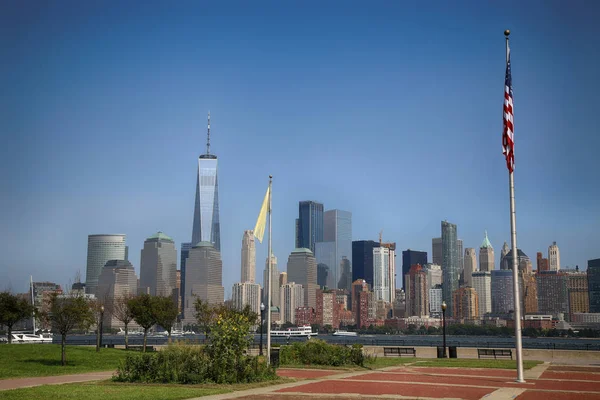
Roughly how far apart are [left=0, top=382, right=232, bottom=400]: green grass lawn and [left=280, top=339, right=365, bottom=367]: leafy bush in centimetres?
1241

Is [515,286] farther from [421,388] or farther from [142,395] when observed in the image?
[142,395]

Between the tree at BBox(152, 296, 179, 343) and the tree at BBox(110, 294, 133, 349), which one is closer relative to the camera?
the tree at BBox(152, 296, 179, 343)

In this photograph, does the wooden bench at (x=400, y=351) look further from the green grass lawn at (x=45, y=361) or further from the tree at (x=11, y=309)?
the tree at (x=11, y=309)

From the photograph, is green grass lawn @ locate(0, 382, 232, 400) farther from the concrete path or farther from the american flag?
the american flag

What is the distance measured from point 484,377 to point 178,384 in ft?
41.2

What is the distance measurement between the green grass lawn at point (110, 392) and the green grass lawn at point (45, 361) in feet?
21.0

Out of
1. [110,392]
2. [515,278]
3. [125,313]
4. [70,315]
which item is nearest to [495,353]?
[515,278]

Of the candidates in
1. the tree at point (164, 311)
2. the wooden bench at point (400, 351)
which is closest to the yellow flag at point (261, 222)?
the wooden bench at point (400, 351)

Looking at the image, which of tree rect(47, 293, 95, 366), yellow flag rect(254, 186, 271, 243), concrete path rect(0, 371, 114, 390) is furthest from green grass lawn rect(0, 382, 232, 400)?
tree rect(47, 293, 95, 366)

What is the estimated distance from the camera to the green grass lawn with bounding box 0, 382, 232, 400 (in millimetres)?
20484

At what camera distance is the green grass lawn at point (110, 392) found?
2048 centimetres

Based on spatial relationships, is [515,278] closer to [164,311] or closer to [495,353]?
[495,353]

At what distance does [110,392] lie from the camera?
21844 millimetres

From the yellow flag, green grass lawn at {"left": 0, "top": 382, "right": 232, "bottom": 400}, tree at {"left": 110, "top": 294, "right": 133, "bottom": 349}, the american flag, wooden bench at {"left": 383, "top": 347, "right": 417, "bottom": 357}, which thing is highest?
the american flag
